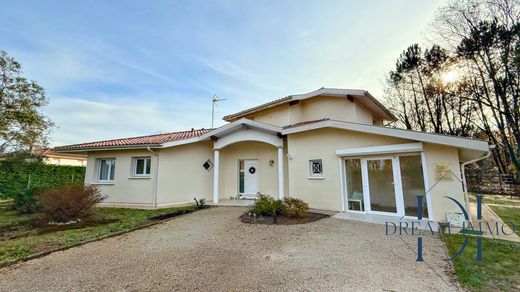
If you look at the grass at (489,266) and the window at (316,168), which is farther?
the window at (316,168)

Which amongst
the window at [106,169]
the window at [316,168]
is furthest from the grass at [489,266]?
the window at [106,169]

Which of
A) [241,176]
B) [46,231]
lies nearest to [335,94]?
[241,176]

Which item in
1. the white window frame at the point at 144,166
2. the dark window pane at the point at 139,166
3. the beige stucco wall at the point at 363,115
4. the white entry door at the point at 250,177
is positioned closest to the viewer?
the white window frame at the point at 144,166

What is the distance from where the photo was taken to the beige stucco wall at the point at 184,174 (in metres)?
11.7

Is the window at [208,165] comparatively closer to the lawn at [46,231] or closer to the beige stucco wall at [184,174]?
the beige stucco wall at [184,174]

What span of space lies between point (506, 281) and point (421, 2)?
34.4 feet

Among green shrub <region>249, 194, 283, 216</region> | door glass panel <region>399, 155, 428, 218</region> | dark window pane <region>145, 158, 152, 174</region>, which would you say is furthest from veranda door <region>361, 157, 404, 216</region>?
dark window pane <region>145, 158, 152, 174</region>

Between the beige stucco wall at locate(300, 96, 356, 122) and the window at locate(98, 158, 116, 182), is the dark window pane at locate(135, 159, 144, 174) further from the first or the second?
the beige stucco wall at locate(300, 96, 356, 122)

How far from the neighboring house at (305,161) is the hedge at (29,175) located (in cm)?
284

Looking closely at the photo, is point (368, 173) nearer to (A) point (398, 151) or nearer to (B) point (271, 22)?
(A) point (398, 151)

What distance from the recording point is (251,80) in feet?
45.9

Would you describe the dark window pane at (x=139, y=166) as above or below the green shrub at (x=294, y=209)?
above

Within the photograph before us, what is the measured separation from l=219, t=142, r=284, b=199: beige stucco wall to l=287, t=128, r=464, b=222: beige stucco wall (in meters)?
1.82

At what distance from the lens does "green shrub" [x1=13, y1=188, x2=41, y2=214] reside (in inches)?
394
